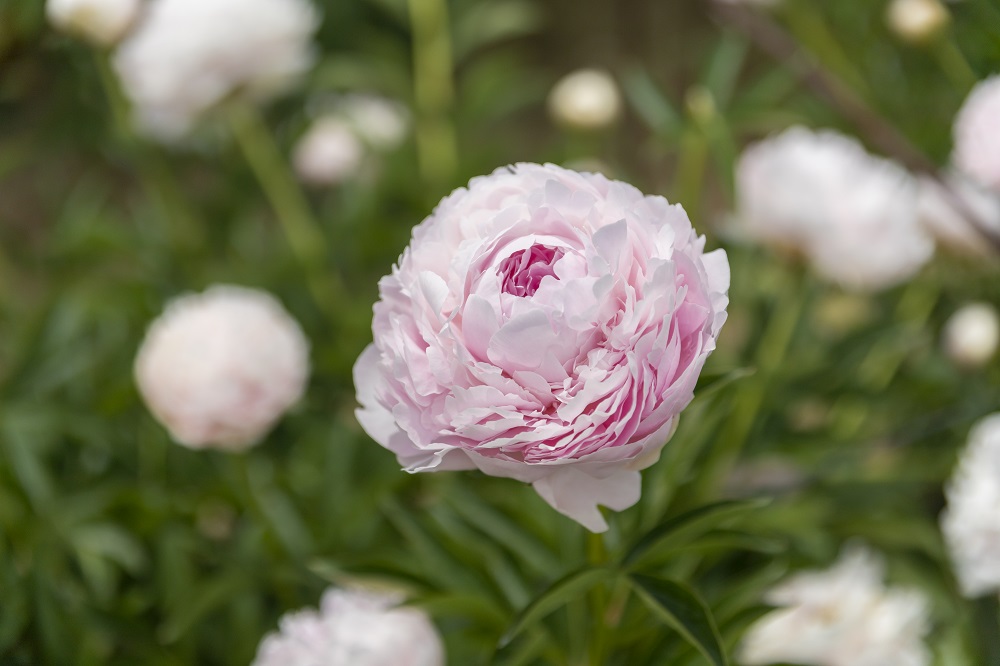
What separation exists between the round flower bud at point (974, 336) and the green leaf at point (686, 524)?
0.34 meters

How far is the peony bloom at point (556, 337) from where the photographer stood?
26 centimetres

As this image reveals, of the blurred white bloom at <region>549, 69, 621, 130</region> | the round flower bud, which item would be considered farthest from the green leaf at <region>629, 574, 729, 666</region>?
the blurred white bloom at <region>549, 69, 621, 130</region>

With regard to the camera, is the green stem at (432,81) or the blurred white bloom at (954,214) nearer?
the blurred white bloom at (954,214)

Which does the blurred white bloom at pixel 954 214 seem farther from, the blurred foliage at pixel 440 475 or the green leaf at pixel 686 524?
the green leaf at pixel 686 524

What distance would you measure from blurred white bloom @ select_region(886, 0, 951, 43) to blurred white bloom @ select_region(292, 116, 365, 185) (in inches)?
19.0

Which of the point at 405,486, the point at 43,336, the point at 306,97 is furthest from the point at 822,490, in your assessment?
the point at 306,97

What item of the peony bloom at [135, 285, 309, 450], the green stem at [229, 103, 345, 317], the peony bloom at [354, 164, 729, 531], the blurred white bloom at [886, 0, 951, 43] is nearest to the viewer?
the peony bloom at [354, 164, 729, 531]

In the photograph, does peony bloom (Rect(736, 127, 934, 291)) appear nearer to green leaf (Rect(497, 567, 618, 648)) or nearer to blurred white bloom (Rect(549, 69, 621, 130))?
blurred white bloom (Rect(549, 69, 621, 130))

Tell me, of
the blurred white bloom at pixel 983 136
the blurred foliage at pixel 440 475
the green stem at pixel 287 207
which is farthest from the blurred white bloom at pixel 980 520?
the green stem at pixel 287 207

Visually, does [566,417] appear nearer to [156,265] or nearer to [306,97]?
[156,265]

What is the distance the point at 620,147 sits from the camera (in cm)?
171

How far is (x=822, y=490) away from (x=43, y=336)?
54 centimetres

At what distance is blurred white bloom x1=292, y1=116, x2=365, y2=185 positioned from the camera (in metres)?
0.90

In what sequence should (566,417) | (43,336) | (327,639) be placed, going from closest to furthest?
(566,417) → (327,639) → (43,336)
